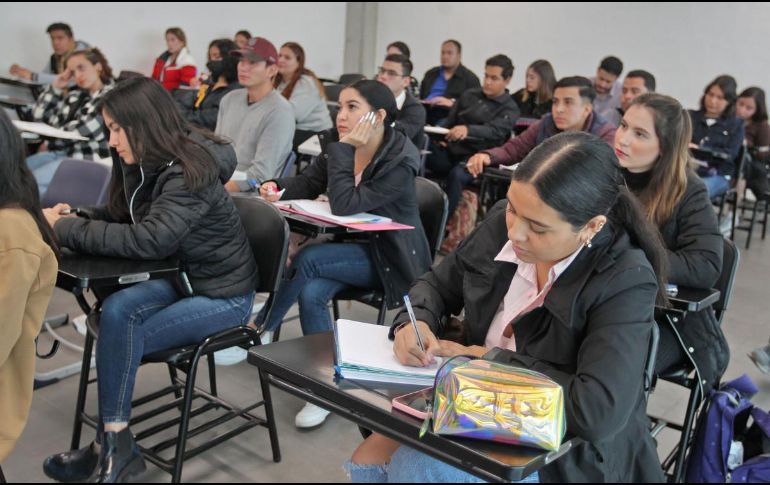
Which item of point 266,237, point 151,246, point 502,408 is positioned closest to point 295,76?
point 266,237

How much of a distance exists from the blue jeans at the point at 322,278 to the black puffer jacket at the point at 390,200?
7 cm

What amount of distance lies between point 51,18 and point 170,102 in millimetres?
6336

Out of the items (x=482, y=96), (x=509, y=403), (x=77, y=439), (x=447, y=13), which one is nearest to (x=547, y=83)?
(x=482, y=96)

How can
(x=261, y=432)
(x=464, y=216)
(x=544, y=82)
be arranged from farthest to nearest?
1. (x=544, y=82)
2. (x=464, y=216)
3. (x=261, y=432)

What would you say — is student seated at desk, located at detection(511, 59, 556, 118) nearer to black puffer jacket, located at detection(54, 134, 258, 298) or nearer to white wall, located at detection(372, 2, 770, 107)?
white wall, located at detection(372, 2, 770, 107)

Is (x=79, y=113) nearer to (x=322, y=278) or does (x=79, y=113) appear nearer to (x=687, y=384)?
(x=322, y=278)

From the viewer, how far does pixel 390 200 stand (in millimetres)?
2529

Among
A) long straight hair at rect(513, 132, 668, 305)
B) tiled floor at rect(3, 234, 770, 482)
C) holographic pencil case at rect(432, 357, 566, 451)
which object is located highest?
long straight hair at rect(513, 132, 668, 305)

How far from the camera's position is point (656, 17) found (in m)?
7.56

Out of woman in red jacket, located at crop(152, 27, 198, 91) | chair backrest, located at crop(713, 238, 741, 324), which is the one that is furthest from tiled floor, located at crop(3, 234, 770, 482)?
woman in red jacket, located at crop(152, 27, 198, 91)

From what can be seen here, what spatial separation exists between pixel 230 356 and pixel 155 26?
261 inches

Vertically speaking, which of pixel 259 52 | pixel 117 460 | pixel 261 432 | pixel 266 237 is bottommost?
pixel 261 432

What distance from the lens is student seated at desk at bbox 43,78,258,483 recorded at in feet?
6.34

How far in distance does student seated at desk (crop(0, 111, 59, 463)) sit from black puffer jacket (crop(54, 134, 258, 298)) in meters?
0.31
